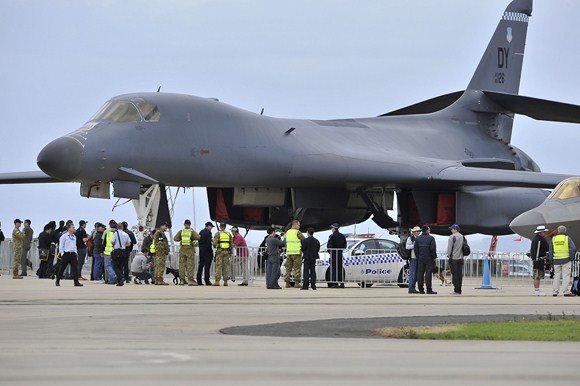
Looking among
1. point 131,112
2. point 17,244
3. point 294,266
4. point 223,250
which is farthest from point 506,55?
point 17,244

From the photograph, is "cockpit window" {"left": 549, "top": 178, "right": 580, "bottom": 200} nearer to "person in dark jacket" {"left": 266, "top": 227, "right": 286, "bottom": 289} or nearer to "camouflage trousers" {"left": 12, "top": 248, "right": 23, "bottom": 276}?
"person in dark jacket" {"left": 266, "top": 227, "right": 286, "bottom": 289}

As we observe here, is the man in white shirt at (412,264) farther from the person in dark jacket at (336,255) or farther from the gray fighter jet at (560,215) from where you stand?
the gray fighter jet at (560,215)

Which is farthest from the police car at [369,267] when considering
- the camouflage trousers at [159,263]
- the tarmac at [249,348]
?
the tarmac at [249,348]

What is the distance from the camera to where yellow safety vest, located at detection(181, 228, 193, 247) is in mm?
27766

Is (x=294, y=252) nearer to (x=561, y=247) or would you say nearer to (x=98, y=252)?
(x=561, y=247)

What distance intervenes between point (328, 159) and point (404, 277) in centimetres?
412

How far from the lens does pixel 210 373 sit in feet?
24.5

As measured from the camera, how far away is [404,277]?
29.8 metres

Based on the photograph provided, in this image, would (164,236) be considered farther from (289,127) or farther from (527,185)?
(527,185)

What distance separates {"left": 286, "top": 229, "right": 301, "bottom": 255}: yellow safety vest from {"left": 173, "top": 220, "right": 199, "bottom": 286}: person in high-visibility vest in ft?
7.70

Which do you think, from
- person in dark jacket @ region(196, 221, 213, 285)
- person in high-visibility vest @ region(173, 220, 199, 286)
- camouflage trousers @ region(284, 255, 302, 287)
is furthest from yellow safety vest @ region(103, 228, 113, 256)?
Result: camouflage trousers @ region(284, 255, 302, 287)

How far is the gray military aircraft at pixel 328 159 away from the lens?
2875cm

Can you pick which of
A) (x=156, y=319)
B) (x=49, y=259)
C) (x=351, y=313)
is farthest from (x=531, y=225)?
(x=49, y=259)

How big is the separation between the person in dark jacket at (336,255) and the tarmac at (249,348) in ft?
35.6
